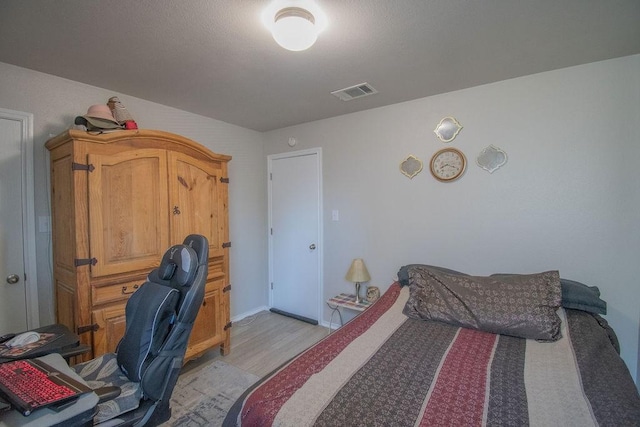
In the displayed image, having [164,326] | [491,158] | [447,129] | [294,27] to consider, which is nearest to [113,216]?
[164,326]

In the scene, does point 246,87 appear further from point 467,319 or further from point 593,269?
point 593,269

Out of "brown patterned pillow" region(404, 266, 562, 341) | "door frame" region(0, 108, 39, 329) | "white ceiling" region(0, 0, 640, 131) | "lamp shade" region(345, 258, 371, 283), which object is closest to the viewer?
"white ceiling" region(0, 0, 640, 131)

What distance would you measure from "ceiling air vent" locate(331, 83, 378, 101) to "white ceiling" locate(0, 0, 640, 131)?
7cm

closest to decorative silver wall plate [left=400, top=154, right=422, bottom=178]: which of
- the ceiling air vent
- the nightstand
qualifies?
the ceiling air vent

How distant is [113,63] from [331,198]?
2195 mm

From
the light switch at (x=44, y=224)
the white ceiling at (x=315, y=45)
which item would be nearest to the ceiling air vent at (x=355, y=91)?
the white ceiling at (x=315, y=45)

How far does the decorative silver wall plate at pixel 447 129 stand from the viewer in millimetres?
2488

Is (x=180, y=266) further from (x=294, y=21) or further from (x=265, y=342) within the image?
(x=265, y=342)

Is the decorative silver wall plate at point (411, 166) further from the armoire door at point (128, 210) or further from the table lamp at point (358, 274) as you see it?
the armoire door at point (128, 210)

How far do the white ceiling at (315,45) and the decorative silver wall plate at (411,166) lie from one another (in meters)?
0.59

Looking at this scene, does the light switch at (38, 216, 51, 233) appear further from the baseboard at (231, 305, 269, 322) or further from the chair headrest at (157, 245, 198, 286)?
the baseboard at (231, 305, 269, 322)

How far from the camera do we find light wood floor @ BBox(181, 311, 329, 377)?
8.41 feet

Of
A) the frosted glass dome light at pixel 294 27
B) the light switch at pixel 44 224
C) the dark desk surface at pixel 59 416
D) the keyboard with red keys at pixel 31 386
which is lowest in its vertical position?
the dark desk surface at pixel 59 416

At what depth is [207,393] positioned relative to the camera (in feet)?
7.03
